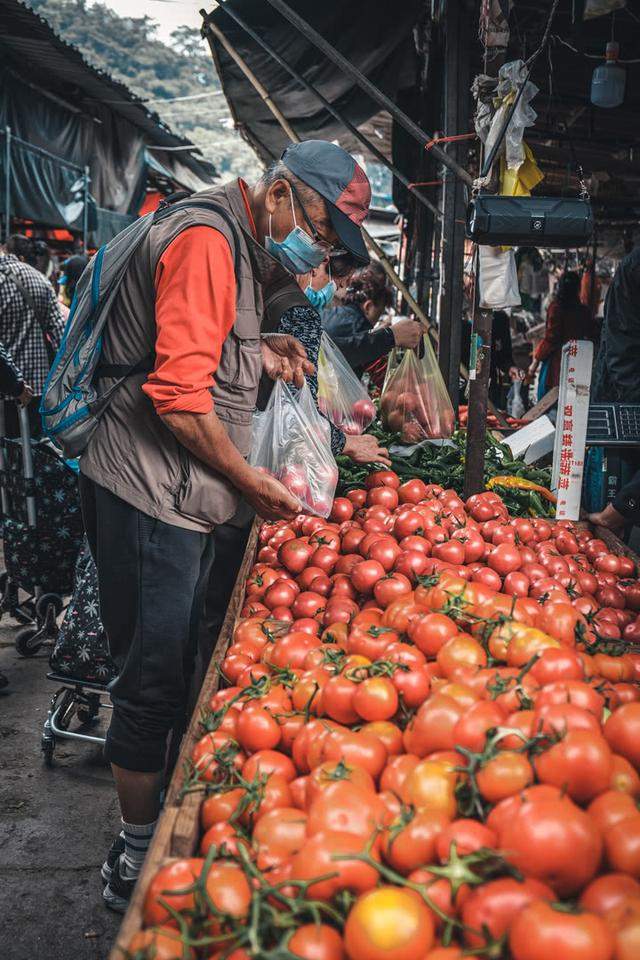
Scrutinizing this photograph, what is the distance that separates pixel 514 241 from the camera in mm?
2918

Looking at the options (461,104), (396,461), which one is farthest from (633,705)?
(461,104)

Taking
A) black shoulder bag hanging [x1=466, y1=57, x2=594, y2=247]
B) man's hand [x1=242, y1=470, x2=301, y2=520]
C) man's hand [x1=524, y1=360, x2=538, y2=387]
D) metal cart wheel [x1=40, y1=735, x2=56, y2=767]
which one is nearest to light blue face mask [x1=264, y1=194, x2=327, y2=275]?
man's hand [x1=242, y1=470, x2=301, y2=520]

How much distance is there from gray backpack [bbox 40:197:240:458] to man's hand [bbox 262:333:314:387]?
0.97m

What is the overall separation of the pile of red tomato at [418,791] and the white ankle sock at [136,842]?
0.69 metres

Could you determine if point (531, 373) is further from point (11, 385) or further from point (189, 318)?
point (189, 318)

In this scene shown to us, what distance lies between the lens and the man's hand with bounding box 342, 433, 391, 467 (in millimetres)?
3688

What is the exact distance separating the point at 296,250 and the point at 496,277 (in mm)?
1356

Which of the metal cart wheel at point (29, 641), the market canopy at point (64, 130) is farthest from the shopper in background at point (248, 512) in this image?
the market canopy at point (64, 130)

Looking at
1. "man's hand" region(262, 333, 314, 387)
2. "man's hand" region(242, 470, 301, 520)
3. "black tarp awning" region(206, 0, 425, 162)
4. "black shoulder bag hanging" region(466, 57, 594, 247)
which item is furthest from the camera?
"black tarp awning" region(206, 0, 425, 162)

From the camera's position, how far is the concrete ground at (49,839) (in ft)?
8.23

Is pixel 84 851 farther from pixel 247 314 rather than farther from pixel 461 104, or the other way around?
pixel 461 104

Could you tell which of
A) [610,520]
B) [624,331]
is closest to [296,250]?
[610,520]

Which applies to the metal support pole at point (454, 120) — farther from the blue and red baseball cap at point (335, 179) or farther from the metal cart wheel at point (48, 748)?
the metal cart wheel at point (48, 748)

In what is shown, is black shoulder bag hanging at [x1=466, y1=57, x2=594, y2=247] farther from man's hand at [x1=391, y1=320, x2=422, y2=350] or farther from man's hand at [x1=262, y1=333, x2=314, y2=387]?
man's hand at [x1=391, y1=320, x2=422, y2=350]
